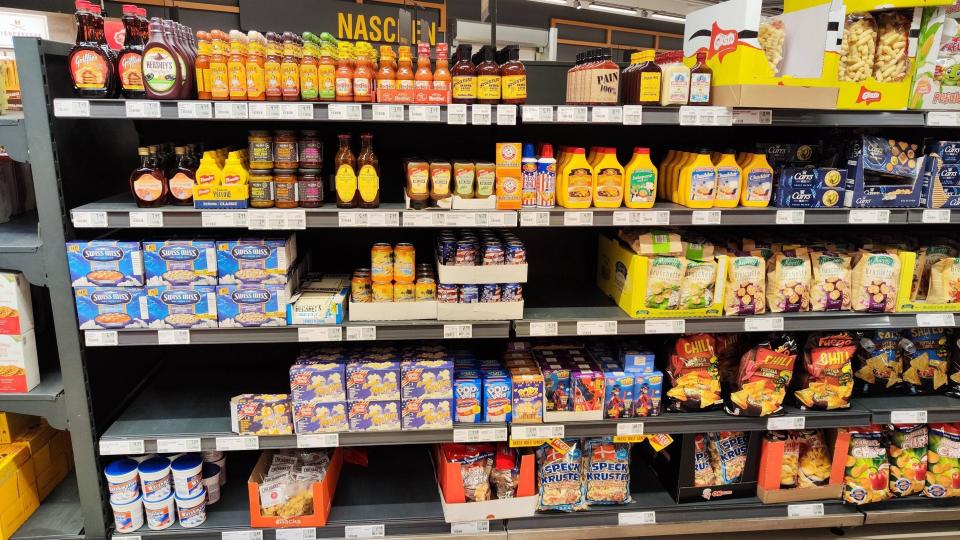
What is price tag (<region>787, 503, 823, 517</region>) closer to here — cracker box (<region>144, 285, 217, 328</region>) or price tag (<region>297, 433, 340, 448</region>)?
price tag (<region>297, 433, 340, 448</region>)

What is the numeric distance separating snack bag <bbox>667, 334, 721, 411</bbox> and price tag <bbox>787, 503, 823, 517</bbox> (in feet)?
1.89

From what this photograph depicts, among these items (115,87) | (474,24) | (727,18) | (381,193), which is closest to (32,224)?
(115,87)

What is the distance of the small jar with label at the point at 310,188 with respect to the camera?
221 centimetres

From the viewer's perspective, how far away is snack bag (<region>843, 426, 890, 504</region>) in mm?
2607

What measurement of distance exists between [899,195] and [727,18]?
106cm

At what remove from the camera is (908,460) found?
2656 mm

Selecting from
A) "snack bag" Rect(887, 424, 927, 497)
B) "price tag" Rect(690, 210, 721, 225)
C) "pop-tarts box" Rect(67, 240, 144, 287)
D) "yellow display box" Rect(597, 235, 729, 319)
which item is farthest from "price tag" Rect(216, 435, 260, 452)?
"snack bag" Rect(887, 424, 927, 497)

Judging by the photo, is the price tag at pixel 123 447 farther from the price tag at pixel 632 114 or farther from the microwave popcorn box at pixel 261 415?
the price tag at pixel 632 114

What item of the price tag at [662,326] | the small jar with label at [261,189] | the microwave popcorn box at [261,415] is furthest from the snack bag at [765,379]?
the small jar with label at [261,189]

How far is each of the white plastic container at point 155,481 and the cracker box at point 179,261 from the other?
736 mm

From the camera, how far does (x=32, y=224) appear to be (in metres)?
2.40

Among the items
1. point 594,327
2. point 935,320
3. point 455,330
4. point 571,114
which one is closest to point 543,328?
point 594,327

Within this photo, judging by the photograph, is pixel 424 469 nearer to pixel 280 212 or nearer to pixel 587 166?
pixel 280 212

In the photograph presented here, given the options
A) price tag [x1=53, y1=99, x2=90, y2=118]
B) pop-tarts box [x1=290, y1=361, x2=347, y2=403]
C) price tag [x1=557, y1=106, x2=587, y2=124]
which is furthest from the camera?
pop-tarts box [x1=290, y1=361, x2=347, y2=403]
